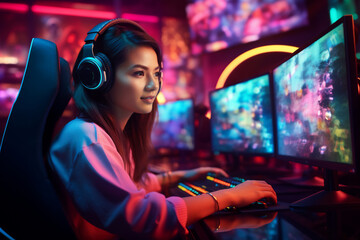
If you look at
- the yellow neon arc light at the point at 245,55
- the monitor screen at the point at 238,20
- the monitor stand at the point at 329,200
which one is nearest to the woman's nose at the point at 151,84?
the monitor stand at the point at 329,200

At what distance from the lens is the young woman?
0.59 m

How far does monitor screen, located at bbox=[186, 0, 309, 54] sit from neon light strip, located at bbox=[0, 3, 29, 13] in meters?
1.87

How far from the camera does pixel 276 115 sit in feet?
3.81

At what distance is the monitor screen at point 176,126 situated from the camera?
2006mm

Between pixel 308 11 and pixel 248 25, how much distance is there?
539 mm

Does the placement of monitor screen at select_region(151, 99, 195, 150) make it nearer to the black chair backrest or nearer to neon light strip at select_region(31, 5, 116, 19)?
the black chair backrest

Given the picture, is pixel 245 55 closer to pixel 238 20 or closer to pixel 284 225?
pixel 238 20

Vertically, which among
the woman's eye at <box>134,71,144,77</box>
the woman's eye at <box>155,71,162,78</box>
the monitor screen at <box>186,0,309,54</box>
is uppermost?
the monitor screen at <box>186,0,309,54</box>

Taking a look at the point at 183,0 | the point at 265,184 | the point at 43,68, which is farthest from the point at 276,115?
the point at 183,0

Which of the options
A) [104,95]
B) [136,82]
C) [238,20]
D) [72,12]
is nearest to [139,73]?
[136,82]

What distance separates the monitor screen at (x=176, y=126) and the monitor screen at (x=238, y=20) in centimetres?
91

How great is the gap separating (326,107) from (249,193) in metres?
0.32

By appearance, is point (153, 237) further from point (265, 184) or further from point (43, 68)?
point (43, 68)

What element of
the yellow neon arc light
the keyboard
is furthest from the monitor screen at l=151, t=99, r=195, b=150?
the keyboard
